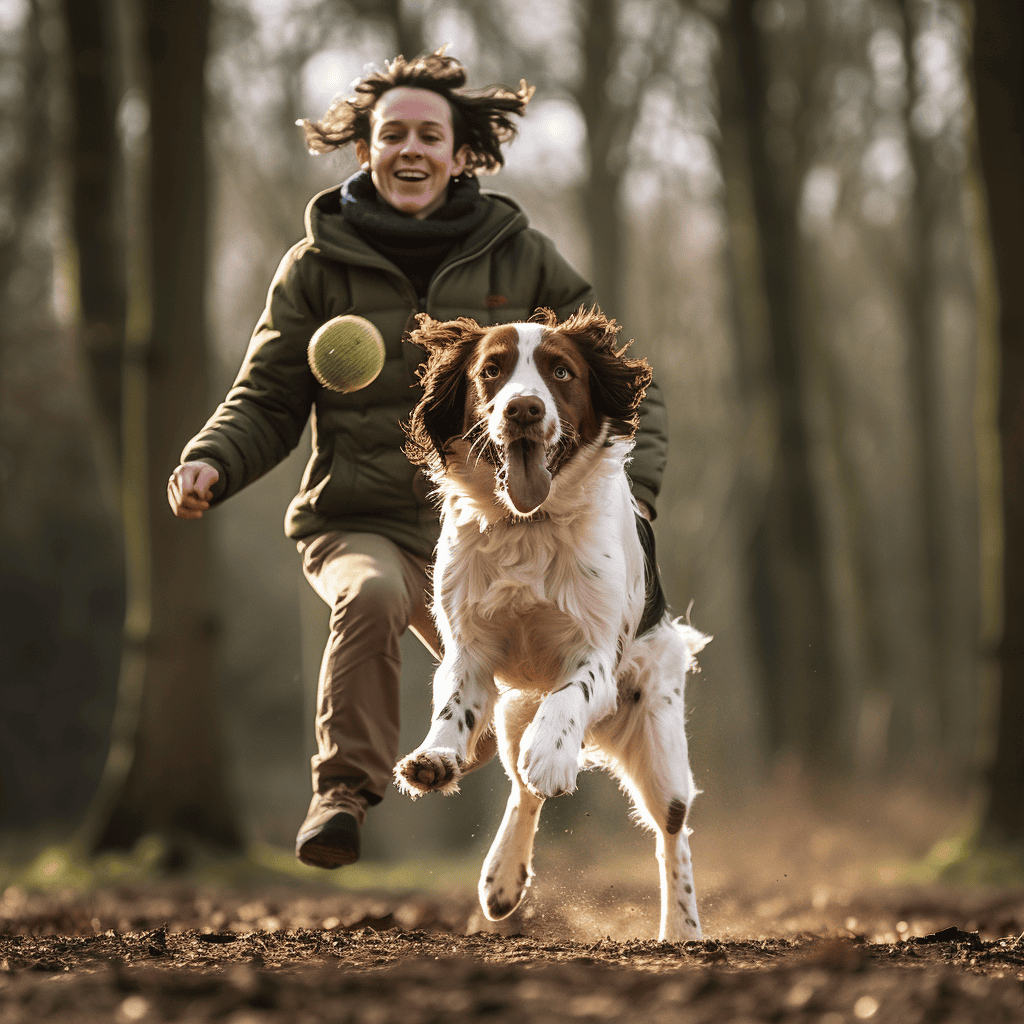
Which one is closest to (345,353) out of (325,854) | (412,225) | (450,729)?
(412,225)

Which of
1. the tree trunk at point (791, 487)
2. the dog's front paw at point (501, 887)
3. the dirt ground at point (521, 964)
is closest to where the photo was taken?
the dirt ground at point (521, 964)

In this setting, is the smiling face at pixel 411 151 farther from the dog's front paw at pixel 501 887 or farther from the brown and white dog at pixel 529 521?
the dog's front paw at pixel 501 887

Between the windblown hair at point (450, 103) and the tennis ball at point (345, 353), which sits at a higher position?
the windblown hair at point (450, 103)

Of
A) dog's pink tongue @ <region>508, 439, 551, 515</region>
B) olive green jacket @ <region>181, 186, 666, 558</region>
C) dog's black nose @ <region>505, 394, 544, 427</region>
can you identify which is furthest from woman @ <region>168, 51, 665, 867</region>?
dog's black nose @ <region>505, 394, 544, 427</region>

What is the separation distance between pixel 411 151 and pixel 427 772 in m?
2.31

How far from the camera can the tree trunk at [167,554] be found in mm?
8203

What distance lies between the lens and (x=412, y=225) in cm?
461

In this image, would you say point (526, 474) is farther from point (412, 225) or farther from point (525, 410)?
point (412, 225)

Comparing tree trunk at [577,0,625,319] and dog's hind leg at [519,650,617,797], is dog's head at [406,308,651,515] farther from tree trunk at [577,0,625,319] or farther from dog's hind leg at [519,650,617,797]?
tree trunk at [577,0,625,319]

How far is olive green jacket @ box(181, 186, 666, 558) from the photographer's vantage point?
4.61 m

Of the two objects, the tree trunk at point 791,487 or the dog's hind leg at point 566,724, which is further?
the tree trunk at point 791,487

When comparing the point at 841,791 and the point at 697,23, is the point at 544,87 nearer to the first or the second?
the point at 697,23

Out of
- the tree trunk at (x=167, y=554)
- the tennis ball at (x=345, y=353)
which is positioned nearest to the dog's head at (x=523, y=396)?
the tennis ball at (x=345, y=353)

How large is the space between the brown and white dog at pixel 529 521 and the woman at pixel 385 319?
0.34 meters
